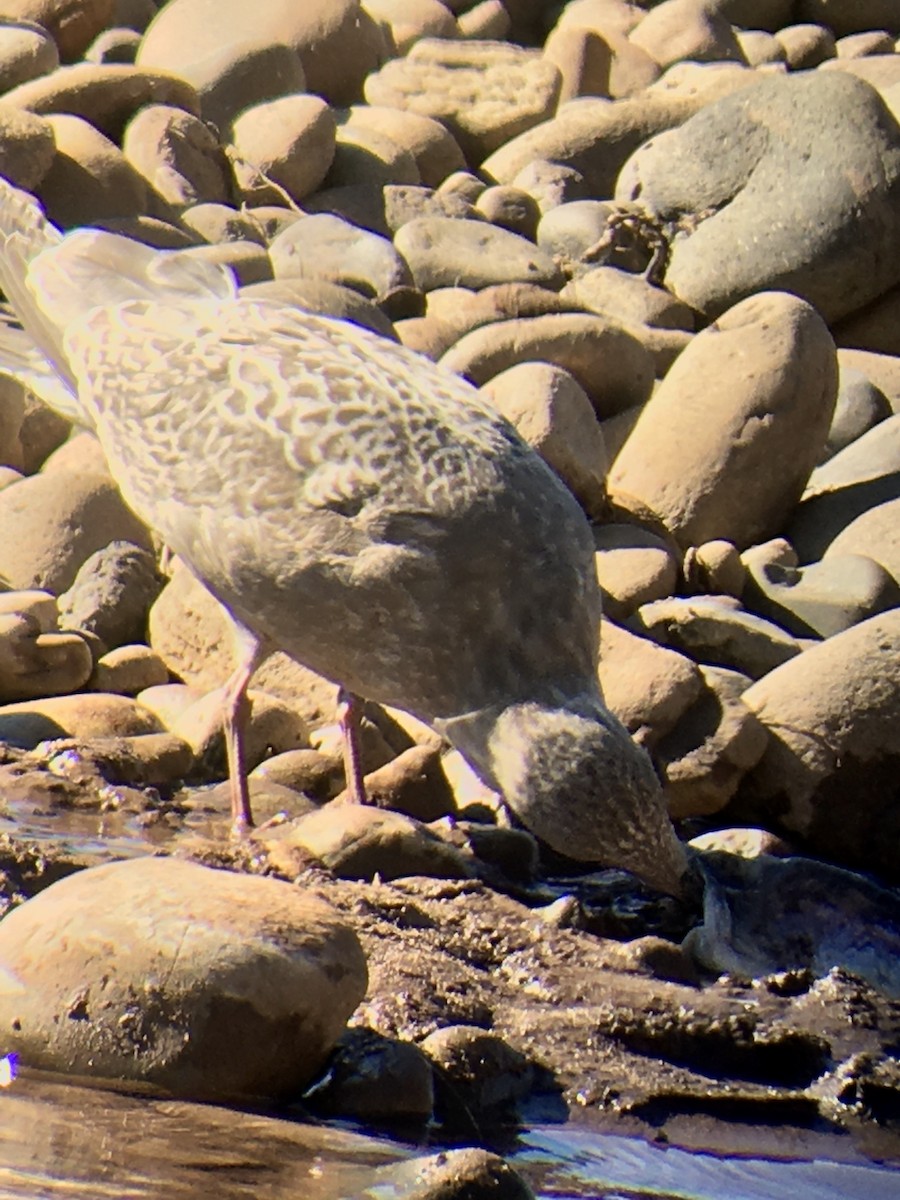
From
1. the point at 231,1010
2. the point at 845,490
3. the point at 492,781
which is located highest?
the point at 231,1010

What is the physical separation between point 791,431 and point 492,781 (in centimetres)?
331

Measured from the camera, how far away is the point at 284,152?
10.9m

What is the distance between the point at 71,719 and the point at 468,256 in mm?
4236

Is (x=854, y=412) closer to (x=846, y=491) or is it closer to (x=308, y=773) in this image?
(x=846, y=491)

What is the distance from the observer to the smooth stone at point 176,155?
1047cm

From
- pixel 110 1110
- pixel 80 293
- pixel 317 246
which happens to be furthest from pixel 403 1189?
pixel 317 246

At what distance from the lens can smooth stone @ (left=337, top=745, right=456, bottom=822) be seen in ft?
20.2

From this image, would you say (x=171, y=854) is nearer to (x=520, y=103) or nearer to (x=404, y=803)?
(x=404, y=803)

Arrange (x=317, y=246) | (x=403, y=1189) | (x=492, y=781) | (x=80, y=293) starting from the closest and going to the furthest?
1. (x=403, y=1189)
2. (x=492, y=781)
3. (x=80, y=293)
4. (x=317, y=246)

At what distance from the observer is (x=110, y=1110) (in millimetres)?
3805

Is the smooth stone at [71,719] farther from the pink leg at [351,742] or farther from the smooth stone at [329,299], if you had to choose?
the smooth stone at [329,299]

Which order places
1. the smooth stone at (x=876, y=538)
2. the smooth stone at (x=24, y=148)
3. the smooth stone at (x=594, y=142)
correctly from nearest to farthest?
the smooth stone at (x=876, y=538) → the smooth stone at (x=24, y=148) → the smooth stone at (x=594, y=142)

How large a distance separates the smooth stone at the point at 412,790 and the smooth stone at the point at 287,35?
271 inches

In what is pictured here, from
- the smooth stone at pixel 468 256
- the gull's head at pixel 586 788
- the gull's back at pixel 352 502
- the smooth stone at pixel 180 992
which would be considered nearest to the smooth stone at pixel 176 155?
the smooth stone at pixel 468 256
